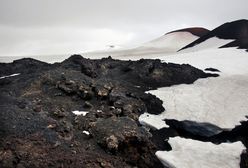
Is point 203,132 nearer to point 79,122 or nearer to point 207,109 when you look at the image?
point 207,109

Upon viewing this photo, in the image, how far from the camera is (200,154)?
15.0 meters

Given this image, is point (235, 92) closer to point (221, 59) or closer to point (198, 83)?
point (198, 83)

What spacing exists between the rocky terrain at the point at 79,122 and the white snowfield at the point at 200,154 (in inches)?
15.4

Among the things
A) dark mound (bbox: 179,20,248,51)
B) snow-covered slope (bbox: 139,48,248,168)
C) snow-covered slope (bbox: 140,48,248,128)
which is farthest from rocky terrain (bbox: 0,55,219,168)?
dark mound (bbox: 179,20,248,51)

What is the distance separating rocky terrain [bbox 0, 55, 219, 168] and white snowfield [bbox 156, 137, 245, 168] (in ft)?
1.29

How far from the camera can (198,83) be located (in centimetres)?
2378

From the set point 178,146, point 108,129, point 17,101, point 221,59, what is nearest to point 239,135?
point 178,146

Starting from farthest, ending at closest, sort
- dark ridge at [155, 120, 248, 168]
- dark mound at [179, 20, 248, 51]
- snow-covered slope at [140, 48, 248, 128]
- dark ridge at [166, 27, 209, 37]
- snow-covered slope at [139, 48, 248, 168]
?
dark ridge at [166, 27, 209, 37], dark mound at [179, 20, 248, 51], snow-covered slope at [140, 48, 248, 128], dark ridge at [155, 120, 248, 168], snow-covered slope at [139, 48, 248, 168]

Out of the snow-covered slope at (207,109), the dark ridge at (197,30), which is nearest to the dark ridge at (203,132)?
the snow-covered slope at (207,109)

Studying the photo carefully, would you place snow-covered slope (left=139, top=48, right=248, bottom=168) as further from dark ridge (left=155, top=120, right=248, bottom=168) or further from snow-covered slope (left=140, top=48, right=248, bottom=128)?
dark ridge (left=155, top=120, right=248, bottom=168)

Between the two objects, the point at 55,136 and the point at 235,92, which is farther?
the point at 235,92

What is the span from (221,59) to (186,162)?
1972cm

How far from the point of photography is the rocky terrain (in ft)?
43.5

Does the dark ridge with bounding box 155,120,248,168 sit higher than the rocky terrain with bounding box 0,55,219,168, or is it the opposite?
the rocky terrain with bounding box 0,55,219,168
